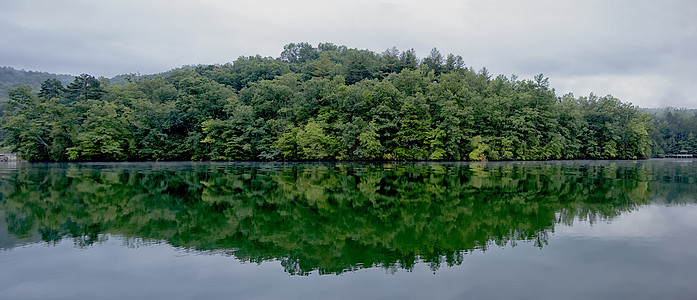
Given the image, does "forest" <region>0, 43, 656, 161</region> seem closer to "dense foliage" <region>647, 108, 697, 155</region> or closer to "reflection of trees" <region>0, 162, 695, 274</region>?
"dense foliage" <region>647, 108, 697, 155</region>

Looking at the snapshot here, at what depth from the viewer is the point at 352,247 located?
24.1ft

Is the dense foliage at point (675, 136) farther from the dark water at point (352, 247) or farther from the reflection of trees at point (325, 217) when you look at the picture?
the dark water at point (352, 247)

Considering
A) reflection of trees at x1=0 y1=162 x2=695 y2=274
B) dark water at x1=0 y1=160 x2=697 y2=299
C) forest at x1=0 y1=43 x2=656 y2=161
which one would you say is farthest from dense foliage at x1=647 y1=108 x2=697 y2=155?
dark water at x1=0 y1=160 x2=697 y2=299

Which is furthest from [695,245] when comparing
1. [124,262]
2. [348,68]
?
[348,68]

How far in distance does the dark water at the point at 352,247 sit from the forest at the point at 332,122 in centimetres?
2911

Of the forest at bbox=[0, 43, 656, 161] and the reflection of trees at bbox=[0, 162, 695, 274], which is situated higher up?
the forest at bbox=[0, 43, 656, 161]

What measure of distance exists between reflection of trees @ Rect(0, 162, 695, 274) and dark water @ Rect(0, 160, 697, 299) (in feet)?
0.15

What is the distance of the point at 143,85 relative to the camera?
58.7 meters

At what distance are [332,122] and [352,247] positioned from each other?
37.4m

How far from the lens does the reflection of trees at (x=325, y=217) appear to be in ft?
23.7

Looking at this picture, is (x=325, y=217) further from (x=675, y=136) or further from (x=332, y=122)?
(x=675, y=136)

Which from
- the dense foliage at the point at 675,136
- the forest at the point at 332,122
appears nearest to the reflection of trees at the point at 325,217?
the forest at the point at 332,122

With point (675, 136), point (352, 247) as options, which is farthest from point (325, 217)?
point (675, 136)

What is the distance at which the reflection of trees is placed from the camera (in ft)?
23.7
